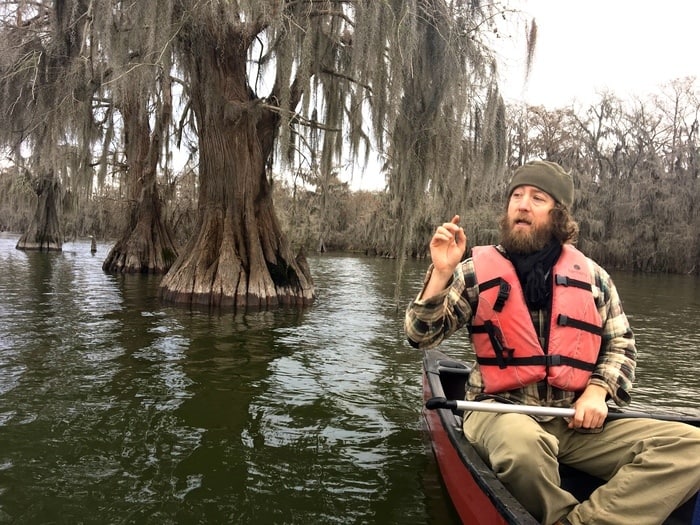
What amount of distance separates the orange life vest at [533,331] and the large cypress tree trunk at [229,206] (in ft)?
27.4

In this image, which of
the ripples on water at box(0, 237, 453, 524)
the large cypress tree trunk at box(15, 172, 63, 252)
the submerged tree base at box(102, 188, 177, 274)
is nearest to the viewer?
the ripples on water at box(0, 237, 453, 524)

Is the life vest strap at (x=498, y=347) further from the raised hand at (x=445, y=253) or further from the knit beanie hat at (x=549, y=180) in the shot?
the knit beanie hat at (x=549, y=180)

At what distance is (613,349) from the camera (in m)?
2.82

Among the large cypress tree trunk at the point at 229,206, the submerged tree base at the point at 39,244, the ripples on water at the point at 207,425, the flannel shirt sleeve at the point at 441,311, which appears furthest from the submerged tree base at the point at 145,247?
the flannel shirt sleeve at the point at 441,311

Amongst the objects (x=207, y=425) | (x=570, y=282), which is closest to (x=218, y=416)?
(x=207, y=425)

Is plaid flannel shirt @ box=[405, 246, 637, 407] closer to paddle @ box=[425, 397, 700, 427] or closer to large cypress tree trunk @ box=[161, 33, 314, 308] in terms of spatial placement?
paddle @ box=[425, 397, 700, 427]

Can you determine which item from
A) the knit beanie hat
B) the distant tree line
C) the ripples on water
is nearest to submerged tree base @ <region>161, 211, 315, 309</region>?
the ripples on water

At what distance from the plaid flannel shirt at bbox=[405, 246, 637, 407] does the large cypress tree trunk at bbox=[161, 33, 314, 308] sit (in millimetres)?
8247

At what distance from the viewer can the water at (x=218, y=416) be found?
11.1 feet

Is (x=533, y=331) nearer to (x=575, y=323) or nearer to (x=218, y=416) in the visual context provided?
(x=575, y=323)

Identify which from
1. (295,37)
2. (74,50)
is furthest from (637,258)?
(74,50)

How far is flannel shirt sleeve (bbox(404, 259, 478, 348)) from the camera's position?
8.98 feet

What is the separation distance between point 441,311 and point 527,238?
2.14ft

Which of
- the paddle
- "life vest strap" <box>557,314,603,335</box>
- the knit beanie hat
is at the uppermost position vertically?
the knit beanie hat
